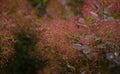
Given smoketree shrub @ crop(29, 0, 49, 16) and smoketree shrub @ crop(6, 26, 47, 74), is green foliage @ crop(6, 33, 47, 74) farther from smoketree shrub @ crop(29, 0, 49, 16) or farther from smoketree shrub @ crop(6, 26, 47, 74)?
smoketree shrub @ crop(29, 0, 49, 16)

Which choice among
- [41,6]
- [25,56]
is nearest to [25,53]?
[25,56]

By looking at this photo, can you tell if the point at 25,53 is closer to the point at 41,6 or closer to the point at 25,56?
the point at 25,56

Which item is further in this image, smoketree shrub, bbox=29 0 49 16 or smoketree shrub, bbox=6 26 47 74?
smoketree shrub, bbox=29 0 49 16

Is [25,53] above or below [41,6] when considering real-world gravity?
below

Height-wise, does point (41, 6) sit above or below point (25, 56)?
above

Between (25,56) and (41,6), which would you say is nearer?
(25,56)

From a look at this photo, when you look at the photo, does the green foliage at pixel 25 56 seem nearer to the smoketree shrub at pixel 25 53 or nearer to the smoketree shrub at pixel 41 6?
the smoketree shrub at pixel 25 53

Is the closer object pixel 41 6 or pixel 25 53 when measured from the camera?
pixel 25 53

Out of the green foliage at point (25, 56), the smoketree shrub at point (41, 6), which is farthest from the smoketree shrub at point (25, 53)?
the smoketree shrub at point (41, 6)

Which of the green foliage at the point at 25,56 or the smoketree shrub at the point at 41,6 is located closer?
the green foliage at the point at 25,56

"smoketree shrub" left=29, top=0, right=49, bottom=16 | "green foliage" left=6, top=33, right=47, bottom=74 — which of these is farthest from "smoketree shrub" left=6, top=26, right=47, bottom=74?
"smoketree shrub" left=29, top=0, right=49, bottom=16

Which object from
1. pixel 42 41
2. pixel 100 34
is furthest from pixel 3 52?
pixel 100 34
